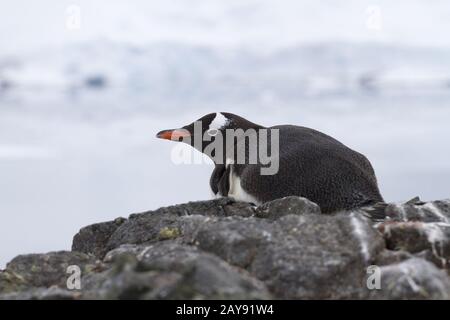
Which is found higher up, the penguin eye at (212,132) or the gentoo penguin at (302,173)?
the penguin eye at (212,132)

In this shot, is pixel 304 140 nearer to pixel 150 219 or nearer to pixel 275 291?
pixel 150 219

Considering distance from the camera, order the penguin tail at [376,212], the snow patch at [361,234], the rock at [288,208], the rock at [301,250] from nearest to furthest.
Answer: the rock at [301,250] < the snow patch at [361,234] < the rock at [288,208] < the penguin tail at [376,212]

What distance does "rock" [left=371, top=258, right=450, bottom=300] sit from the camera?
4121mm

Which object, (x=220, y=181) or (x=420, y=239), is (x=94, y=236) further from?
(x=420, y=239)

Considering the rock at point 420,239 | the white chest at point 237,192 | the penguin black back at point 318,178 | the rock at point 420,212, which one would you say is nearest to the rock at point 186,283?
the rock at point 420,239

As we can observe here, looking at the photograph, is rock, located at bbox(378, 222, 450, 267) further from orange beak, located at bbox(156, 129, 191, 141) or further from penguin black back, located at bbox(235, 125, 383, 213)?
orange beak, located at bbox(156, 129, 191, 141)

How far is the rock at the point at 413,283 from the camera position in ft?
13.5

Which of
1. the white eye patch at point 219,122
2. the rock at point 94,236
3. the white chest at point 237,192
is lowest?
the rock at point 94,236

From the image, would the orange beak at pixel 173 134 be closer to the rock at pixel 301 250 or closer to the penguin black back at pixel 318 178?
the penguin black back at pixel 318 178

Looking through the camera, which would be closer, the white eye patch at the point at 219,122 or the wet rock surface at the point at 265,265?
the wet rock surface at the point at 265,265

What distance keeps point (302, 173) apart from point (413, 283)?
2.97m

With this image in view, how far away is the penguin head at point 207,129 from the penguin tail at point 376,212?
5.94 feet

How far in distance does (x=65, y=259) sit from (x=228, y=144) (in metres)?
2.91
